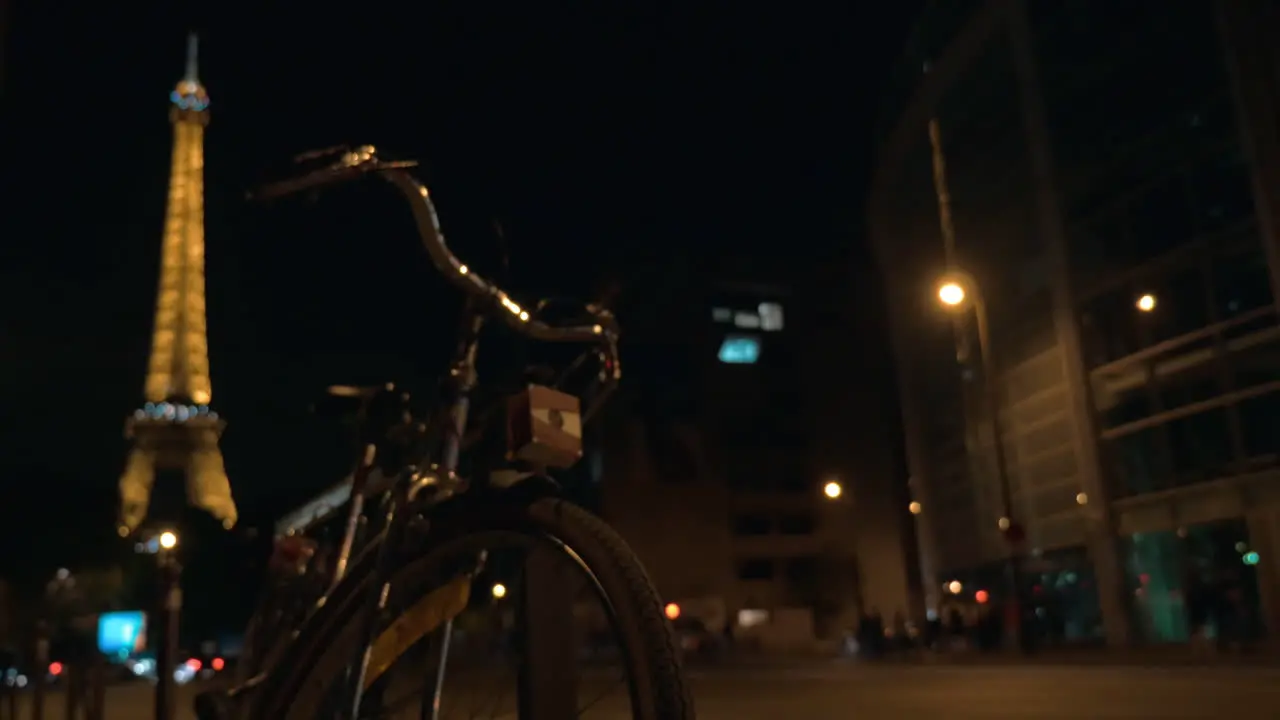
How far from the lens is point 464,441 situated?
3.81m

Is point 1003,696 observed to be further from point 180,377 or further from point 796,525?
point 180,377

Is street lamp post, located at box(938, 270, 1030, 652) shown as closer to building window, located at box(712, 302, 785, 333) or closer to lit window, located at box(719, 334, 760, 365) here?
lit window, located at box(719, 334, 760, 365)

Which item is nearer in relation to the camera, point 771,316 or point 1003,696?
point 1003,696

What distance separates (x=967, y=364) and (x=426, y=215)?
104ft

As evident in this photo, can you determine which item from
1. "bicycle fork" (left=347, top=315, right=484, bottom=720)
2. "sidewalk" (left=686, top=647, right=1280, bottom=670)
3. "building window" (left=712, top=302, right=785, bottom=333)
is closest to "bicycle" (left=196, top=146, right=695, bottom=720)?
"bicycle fork" (left=347, top=315, right=484, bottom=720)

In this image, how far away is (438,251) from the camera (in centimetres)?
381

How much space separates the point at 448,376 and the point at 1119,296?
81.2 ft

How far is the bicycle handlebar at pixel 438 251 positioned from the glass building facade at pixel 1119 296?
67.6ft

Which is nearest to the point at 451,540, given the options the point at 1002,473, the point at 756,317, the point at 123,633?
the point at 123,633

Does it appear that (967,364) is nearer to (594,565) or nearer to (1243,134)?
(1243,134)

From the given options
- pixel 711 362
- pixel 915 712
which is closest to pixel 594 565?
pixel 915 712

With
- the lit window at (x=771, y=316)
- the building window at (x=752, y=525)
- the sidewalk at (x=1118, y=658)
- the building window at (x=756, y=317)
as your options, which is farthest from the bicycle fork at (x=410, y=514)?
the lit window at (x=771, y=316)

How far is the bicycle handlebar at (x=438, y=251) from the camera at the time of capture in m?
3.76

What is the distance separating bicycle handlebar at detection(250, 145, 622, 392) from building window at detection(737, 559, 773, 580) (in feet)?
218
